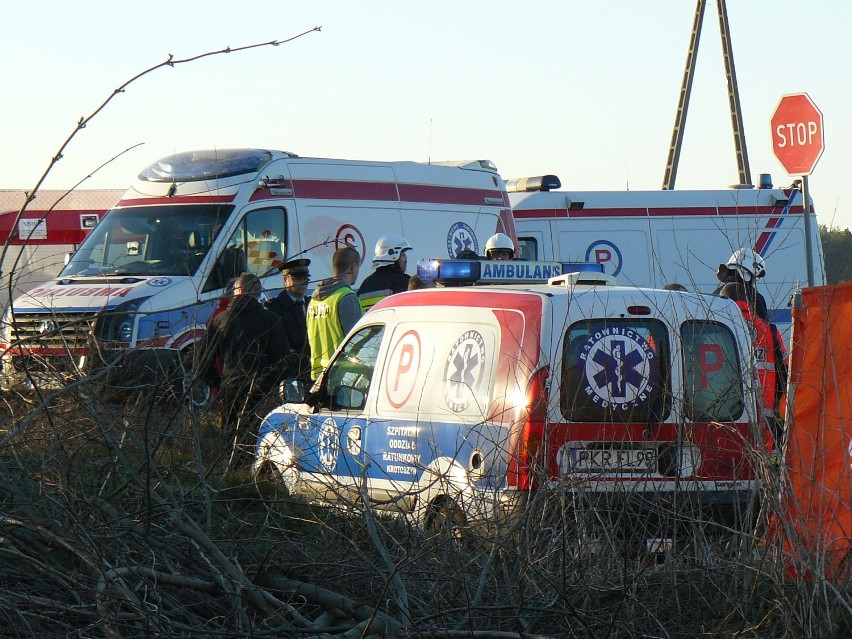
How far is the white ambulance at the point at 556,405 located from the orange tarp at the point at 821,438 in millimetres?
238

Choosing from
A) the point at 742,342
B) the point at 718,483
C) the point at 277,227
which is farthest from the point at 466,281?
the point at 277,227

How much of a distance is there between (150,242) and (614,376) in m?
7.70

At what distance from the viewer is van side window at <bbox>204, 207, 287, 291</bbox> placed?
12.2 metres

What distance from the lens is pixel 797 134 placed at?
9.60 m

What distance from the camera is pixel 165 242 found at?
12523mm

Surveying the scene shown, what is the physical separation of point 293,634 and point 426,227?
10181mm

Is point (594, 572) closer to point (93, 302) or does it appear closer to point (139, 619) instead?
point (139, 619)

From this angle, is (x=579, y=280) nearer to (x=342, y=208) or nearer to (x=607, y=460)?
(x=607, y=460)

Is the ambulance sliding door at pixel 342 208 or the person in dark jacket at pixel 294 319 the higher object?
the ambulance sliding door at pixel 342 208

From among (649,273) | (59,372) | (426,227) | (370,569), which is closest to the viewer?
(370,569)

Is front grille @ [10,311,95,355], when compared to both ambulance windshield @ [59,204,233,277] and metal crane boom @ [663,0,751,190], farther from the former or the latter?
metal crane boom @ [663,0,751,190]

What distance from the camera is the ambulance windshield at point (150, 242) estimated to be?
12.3m

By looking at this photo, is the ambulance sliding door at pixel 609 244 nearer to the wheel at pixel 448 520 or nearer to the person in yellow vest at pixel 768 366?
the person in yellow vest at pixel 768 366

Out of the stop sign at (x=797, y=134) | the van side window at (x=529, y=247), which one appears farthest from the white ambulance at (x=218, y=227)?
the stop sign at (x=797, y=134)
